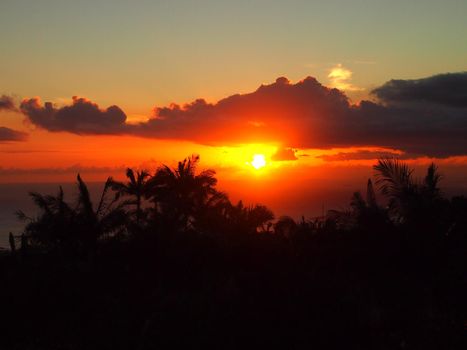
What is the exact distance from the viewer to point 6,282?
15266 millimetres

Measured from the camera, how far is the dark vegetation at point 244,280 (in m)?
10.8

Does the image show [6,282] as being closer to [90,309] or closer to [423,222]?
[90,309]

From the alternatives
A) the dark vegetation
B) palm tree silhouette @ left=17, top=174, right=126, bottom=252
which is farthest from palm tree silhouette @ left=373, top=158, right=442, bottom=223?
palm tree silhouette @ left=17, top=174, right=126, bottom=252

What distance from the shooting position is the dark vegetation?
10805 mm

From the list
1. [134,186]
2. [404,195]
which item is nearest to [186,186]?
[134,186]

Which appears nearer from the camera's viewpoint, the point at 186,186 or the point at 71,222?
the point at 71,222

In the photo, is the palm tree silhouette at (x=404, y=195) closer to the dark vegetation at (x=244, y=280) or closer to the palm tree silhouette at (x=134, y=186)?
the dark vegetation at (x=244, y=280)

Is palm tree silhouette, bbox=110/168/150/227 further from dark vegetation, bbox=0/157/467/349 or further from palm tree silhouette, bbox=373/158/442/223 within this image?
palm tree silhouette, bbox=373/158/442/223

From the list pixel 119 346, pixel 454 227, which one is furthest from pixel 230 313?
pixel 454 227

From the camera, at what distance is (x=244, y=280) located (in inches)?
555

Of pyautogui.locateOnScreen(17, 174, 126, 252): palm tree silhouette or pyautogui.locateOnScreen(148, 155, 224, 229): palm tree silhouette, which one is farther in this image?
pyautogui.locateOnScreen(148, 155, 224, 229): palm tree silhouette

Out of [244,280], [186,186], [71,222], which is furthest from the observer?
[186,186]

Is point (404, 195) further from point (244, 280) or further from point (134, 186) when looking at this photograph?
point (134, 186)

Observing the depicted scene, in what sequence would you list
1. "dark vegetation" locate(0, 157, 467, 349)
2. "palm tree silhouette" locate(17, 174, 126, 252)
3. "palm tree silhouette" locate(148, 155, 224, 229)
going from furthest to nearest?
"palm tree silhouette" locate(148, 155, 224, 229), "palm tree silhouette" locate(17, 174, 126, 252), "dark vegetation" locate(0, 157, 467, 349)
